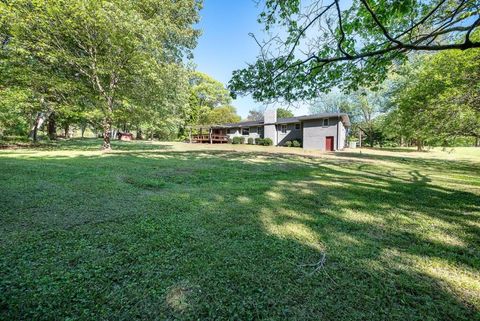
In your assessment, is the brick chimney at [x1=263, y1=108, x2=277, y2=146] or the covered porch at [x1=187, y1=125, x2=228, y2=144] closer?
the brick chimney at [x1=263, y1=108, x2=277, y2=146]

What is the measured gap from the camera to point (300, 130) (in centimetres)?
2817

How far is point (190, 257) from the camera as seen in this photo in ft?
8.11

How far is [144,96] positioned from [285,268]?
16.6 m

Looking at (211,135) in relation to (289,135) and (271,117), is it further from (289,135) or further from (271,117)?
(289,135)

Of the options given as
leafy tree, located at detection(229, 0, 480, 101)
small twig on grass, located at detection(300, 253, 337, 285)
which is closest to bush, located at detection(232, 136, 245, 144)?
leafy tree, located at detection(229, 0, 480, 101)

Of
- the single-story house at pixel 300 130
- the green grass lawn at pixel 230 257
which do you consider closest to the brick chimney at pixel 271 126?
the single-story house at pixel 300 130

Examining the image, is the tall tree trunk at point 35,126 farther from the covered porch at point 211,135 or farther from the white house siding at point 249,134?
the white house siding at point 249,134

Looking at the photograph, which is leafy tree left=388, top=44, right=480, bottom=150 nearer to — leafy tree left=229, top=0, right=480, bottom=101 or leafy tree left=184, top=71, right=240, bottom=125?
leafy tree left=229, top=0, right=480, bottom=101

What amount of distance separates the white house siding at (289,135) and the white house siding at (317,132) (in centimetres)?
181

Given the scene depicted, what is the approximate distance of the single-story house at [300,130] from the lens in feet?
79.7

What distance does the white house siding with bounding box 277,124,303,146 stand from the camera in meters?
28.2

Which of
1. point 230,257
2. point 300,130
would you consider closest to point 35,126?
point 230,257

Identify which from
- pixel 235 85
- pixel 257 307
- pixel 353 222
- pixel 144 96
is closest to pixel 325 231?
pixel 353 222

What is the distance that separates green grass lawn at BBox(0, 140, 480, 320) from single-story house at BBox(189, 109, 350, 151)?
2047 cm
